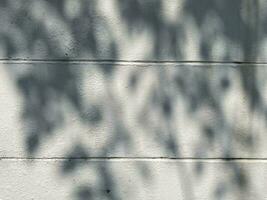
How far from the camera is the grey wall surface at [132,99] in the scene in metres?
3.53

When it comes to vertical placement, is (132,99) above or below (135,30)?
below

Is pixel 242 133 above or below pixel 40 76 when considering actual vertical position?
below

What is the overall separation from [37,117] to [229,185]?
1327 mm

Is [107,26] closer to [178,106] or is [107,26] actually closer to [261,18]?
[178,106]

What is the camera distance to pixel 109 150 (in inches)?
142

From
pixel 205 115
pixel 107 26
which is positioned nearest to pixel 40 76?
pixel 107 26

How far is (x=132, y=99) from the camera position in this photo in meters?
3.57

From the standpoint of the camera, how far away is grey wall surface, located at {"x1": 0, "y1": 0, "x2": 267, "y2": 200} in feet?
11.6

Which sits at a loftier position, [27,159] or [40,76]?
[40,76]

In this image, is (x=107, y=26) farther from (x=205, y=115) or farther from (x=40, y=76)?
(x=205, y=115)

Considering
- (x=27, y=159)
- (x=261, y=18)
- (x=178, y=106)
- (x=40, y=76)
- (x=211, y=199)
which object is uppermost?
(x=261, y=18)

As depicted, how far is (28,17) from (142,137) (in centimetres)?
105

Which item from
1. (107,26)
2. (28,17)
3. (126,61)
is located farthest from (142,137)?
(28,17)

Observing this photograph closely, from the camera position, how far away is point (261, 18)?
11.7ft
